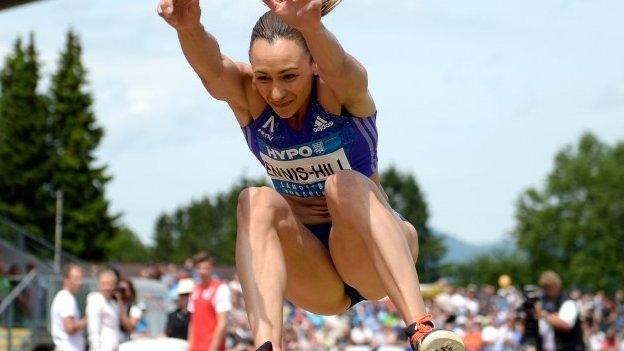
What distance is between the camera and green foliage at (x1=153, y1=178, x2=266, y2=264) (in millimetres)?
104644

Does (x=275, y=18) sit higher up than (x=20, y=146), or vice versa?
(x=20, y=146)

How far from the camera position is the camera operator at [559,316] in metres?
12.0

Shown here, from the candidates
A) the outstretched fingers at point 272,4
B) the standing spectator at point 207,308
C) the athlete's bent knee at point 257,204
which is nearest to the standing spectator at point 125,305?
the standing spectator at point 207,308

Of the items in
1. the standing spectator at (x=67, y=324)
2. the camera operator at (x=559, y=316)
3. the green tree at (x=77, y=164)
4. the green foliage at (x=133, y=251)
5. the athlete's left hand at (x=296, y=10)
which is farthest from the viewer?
the green foliage at (x=133, y=251)

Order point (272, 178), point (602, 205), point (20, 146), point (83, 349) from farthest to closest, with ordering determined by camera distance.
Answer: point (602, 205), point (20, 146), point (83, 349), point (272, 178)

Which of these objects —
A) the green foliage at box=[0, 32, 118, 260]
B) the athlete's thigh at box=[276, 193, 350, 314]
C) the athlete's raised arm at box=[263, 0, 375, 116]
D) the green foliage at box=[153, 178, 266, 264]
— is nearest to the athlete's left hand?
the athlete's raised arm at box=[263, 0, 375, 116]

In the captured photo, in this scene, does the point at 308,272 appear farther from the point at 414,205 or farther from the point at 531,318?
the point at 414,205

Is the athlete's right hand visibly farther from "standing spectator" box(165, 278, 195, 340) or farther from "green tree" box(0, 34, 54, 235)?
"green tree" box(0, 34, 54, 235)

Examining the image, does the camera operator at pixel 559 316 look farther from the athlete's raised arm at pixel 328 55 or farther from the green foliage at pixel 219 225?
the green foliage at pixel 219 225

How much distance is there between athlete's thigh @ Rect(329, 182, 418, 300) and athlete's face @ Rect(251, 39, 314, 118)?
0.56m

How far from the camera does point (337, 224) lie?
18.8ft

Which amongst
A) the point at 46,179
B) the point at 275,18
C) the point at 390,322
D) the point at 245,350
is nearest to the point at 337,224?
the point at 275,18

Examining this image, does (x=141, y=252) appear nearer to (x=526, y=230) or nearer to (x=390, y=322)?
(x=526, y=230)

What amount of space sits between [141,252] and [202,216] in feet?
78.8
